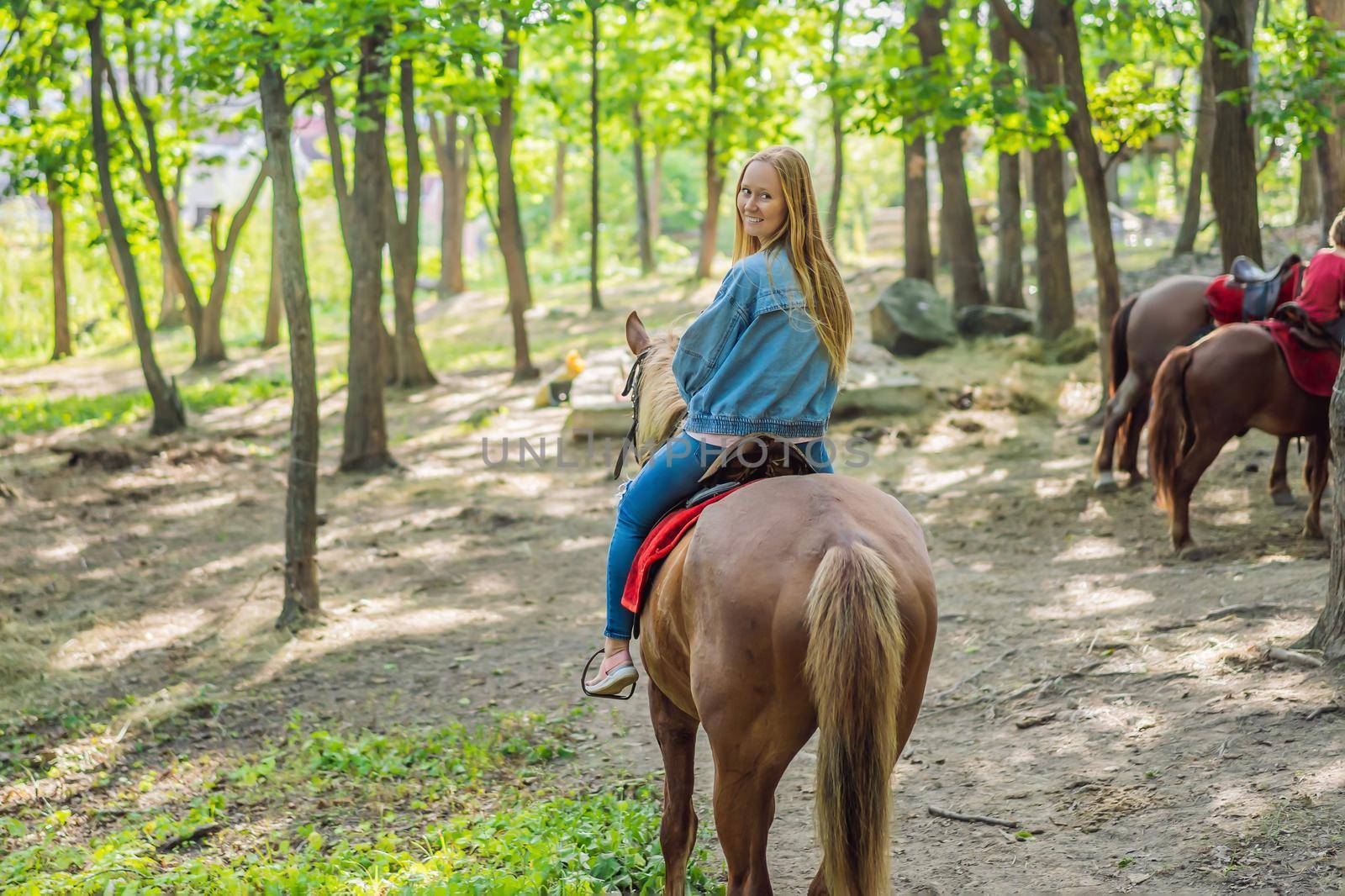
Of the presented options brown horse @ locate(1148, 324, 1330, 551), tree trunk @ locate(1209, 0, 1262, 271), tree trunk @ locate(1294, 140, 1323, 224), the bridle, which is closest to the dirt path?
brown horse @ locate(1148, 324, 1330, 551)

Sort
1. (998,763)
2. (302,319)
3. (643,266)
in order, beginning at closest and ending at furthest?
(998,763)
(302,319)
(643,266)

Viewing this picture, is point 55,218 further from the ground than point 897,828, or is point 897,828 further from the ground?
point 55,218

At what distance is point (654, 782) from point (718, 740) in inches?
77.2

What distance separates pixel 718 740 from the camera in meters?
2.81

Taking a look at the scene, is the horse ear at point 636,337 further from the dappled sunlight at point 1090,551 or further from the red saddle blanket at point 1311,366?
the red saddle blanket at point 1311,366

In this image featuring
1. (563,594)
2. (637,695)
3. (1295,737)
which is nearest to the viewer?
(1295,737)

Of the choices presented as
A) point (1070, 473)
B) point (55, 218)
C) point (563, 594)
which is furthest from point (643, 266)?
point (563, 594)

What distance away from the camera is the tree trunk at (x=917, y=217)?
58.2 feet

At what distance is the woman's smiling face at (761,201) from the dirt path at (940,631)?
7.16 ft

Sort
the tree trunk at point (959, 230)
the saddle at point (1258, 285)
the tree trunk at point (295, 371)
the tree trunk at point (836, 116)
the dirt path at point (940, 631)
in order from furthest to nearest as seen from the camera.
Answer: the tree trunk at point (959, 230), the tree trunk at point (836, 116), the saddle at point (1258, 285), the tree trunk at point (295, 371), the dirt path at point (940, 631)

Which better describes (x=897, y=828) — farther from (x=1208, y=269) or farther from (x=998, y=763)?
(x=1208, y=269)

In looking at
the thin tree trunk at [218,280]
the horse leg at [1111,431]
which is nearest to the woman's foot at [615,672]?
the horse leg at [1111,431]

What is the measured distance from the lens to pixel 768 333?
3.22 m

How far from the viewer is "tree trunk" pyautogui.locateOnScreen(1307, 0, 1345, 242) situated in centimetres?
1109
